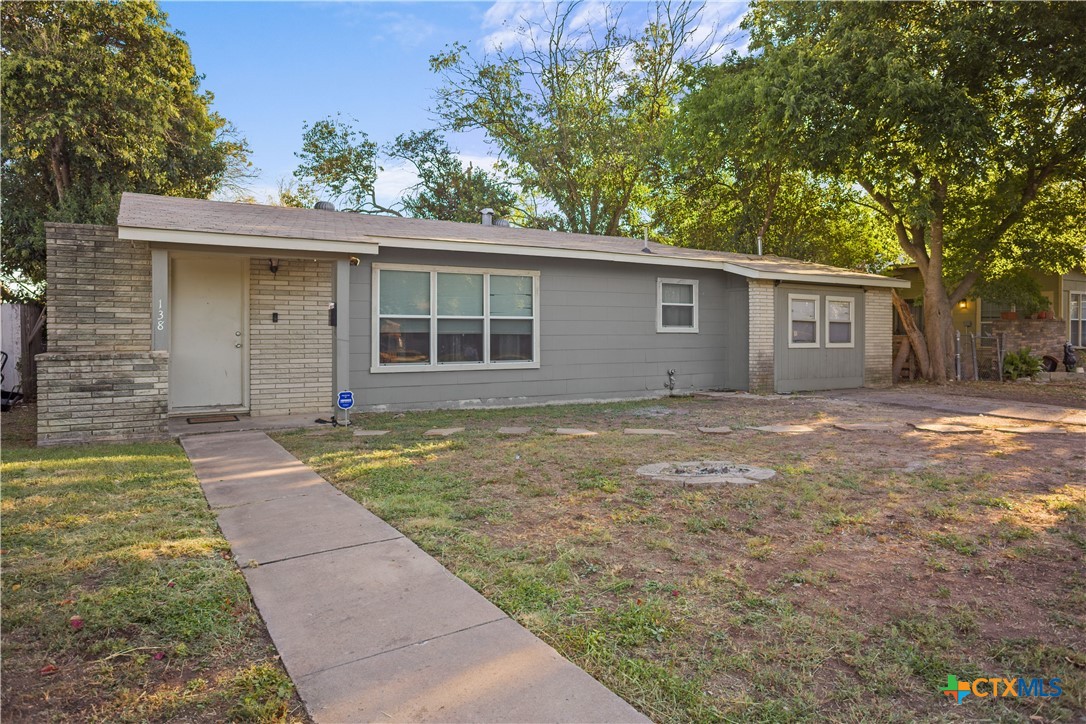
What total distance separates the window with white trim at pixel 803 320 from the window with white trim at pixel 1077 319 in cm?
1177

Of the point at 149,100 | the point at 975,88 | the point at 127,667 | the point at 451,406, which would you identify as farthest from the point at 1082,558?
the point at 149,100

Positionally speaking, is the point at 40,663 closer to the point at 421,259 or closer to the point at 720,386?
the point at 421,259

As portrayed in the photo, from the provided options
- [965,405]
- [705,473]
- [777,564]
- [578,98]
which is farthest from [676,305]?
[578,98]

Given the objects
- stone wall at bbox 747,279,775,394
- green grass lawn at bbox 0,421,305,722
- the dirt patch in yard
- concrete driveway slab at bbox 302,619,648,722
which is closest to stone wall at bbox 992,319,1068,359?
the dirt patch in yard

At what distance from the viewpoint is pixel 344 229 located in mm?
9070

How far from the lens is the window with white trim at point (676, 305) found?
11.5 metres

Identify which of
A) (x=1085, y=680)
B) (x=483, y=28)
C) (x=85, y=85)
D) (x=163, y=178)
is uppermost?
(x=483, y=28)

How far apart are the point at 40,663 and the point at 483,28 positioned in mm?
22871

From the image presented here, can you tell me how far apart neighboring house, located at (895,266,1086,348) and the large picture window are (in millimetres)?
13758

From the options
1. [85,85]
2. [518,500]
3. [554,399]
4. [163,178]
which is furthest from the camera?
[163,178]

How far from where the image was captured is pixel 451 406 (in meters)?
9.52

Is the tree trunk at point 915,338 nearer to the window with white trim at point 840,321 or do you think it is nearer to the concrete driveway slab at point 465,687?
the window with white trim at point 840,321

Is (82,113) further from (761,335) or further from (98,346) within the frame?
(761,335)

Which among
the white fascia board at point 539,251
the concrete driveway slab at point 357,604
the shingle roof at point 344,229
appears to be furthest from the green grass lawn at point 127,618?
the white fascia board at point 539,251
